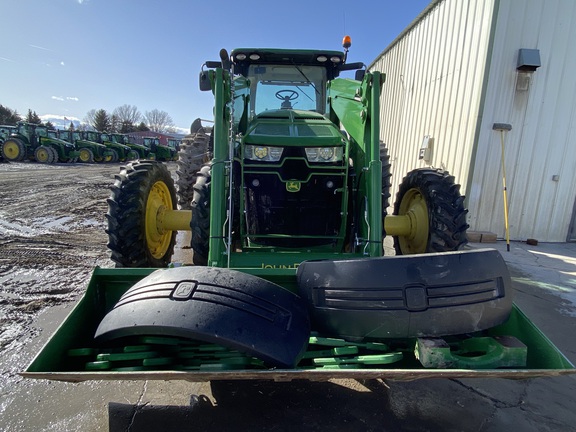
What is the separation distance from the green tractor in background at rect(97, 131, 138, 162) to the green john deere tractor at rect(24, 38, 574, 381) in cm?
2783

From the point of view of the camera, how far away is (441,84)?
7738 millimetres

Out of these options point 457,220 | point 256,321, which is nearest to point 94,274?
point 256,321

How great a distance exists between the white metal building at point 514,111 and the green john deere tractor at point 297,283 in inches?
158

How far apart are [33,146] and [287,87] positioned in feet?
80.2

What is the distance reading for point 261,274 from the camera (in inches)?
86.6

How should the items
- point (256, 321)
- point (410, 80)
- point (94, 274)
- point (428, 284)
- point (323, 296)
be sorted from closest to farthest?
1. point (256, 321)
2. point (428, 284)
3. point (323, 296)
4. point (94, 274)
5. point (410, 80)

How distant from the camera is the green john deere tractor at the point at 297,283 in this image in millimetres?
1663

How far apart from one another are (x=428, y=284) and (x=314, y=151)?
5.27ft

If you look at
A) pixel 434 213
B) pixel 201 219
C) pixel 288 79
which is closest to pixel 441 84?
pixel 288 79

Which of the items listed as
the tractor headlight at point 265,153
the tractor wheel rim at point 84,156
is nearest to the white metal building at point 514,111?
the tractor headlight at point 265,153

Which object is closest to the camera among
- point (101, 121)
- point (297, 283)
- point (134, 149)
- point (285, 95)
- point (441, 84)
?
point (297, 283)

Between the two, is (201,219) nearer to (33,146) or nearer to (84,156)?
(33,146)

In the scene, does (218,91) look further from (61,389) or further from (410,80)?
(410,80)

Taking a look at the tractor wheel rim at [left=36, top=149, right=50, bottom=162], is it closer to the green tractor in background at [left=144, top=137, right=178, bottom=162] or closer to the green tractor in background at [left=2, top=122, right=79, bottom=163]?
the green tractor in background at [left=2, top=122, right=79, bottom=163]
